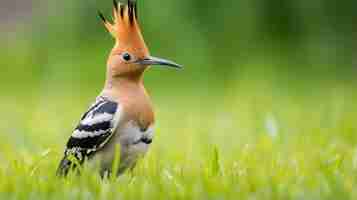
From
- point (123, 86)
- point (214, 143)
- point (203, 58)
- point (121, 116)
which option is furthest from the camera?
point (203, 58)

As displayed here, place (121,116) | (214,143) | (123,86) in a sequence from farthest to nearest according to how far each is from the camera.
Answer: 1. (214,143)
2. (123,86)
3. (121,116)

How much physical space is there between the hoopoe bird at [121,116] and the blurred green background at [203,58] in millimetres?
3295

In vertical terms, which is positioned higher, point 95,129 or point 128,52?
point 128,52

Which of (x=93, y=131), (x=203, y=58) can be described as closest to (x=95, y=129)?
(x=93, y=131)

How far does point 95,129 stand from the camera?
5102mm

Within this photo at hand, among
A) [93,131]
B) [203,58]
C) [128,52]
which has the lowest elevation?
[203,58]

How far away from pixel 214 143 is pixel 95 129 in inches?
87.7

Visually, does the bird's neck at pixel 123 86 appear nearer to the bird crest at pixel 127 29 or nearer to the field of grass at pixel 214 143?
the bird crest at pixel 127 29

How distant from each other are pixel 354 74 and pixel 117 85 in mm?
6085

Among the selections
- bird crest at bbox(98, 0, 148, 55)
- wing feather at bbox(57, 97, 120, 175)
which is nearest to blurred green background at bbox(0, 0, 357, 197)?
bird crest at bbox(98, 0, 148, 55)

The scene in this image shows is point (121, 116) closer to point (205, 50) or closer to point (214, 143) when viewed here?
point (214, 143)

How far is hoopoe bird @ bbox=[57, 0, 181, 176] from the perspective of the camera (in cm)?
509

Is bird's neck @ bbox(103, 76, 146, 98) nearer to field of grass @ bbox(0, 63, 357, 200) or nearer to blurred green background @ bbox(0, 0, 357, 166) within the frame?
field of grass @ bbox(0, 63, 357, 200)

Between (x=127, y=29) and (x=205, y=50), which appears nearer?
(x=127, y=29)
